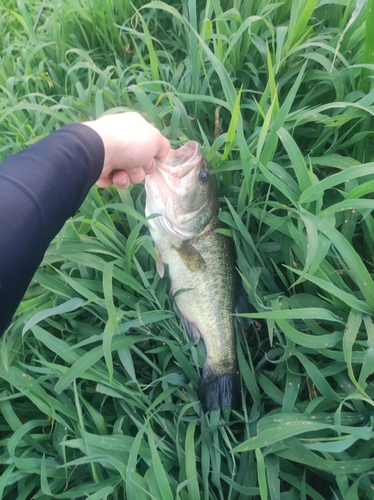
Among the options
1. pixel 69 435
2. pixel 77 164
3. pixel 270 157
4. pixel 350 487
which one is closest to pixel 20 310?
pixel 69 435

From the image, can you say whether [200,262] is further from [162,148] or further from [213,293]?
[162,148]

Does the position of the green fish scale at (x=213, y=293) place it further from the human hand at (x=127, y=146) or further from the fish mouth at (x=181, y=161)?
the human hand at (x=127, y=146)

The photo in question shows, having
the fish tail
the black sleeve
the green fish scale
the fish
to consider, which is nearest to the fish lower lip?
the fish

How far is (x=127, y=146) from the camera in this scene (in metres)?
1.27

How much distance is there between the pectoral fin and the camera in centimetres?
146

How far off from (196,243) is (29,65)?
1.74 m

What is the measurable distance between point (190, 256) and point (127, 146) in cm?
53

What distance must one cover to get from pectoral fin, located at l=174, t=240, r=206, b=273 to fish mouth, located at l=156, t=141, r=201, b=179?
→ 0.31 metres

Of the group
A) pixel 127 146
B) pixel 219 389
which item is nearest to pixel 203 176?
pixel 127 146

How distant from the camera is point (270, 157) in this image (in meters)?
1.34

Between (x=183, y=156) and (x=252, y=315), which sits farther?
(x=183, y=156)

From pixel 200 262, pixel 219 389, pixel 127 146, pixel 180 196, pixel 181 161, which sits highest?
pixel 127 146

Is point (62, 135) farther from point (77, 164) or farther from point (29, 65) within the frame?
point (29, 65)

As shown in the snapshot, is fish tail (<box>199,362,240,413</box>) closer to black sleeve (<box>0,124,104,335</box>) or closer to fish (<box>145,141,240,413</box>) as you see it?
fish (<box>145,141,240,413</box>)
